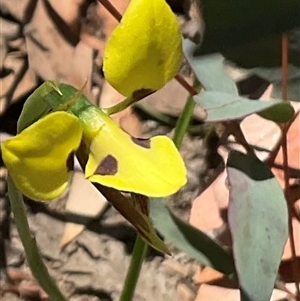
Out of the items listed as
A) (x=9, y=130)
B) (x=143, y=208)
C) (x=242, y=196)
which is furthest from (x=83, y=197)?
(x=143, y=208)

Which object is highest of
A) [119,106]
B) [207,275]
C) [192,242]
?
[119,106]

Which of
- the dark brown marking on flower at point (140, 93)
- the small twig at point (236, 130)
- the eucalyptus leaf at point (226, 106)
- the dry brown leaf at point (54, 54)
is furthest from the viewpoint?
the dry brown leaf at point (54, 54)

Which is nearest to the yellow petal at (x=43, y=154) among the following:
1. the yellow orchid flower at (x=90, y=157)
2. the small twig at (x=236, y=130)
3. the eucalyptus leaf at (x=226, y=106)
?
the yellow orchid flower at (x=90, y=157)

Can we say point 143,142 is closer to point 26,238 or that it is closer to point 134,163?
point 134,163

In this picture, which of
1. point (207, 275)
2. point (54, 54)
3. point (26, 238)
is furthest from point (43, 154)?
point (54, 54)

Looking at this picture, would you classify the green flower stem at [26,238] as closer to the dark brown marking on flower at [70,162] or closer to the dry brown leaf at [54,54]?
the dark brown marking on flower at [70,162]

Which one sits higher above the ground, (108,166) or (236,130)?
(108,166)
